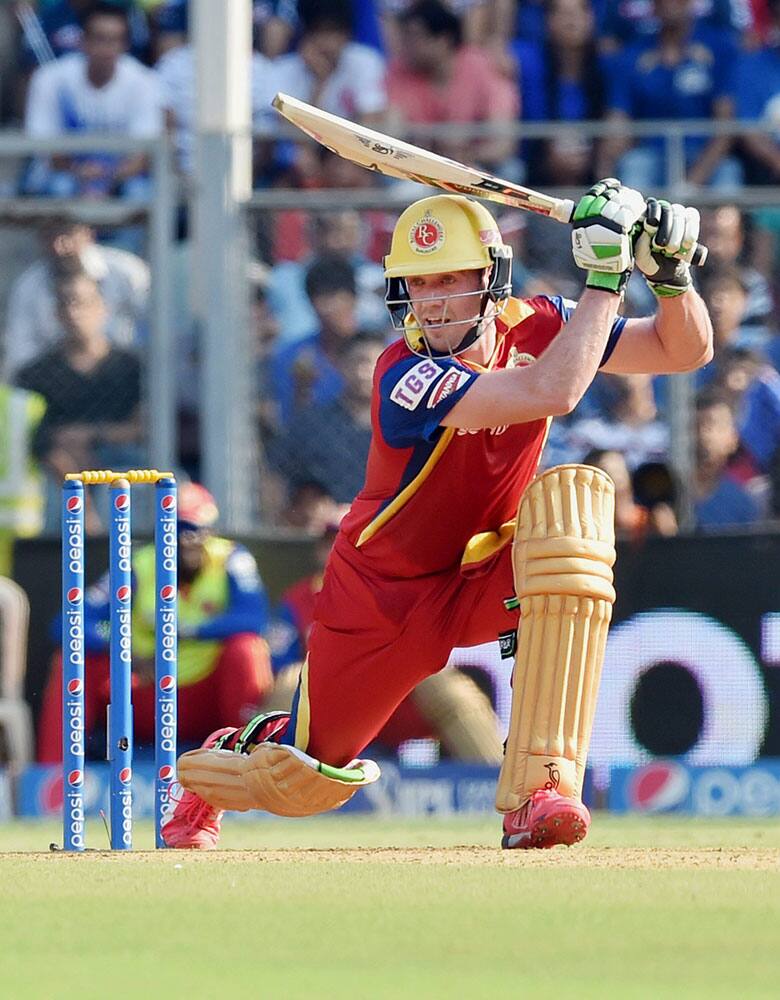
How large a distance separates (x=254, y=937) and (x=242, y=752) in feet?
6.02

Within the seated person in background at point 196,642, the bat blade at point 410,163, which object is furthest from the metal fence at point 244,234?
the bat blade at point 410,163

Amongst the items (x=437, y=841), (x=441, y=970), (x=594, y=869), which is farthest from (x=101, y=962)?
(x=437, y=841)

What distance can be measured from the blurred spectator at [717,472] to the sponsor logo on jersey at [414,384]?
14.1 feet

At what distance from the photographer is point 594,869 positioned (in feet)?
15.9

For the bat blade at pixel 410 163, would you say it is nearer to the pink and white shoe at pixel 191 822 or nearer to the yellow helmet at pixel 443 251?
the yellow helmet at pixel 443 251

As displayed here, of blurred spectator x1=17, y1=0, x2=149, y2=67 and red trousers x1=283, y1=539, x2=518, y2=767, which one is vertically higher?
blurred spectator x1=17, y1=0, x2=149, y2=67

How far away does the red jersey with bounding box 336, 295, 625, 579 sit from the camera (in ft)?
17.9

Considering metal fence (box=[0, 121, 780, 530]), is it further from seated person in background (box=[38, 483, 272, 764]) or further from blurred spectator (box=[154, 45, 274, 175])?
blurred spectator (box=[154, 45, 274, 175])

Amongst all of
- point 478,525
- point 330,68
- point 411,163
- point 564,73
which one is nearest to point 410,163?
point 411,163

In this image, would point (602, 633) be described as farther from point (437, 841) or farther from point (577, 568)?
point (437, 841)

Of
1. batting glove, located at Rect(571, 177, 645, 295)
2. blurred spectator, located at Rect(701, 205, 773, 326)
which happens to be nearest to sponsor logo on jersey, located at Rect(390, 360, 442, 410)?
batting glove, located at Rect(571, 177, 645, 295)

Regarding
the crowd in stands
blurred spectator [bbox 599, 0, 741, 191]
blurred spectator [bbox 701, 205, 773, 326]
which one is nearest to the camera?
the crowd in stands

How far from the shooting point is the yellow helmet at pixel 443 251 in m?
5.56

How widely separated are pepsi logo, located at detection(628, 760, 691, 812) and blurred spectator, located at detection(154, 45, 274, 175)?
474cm
